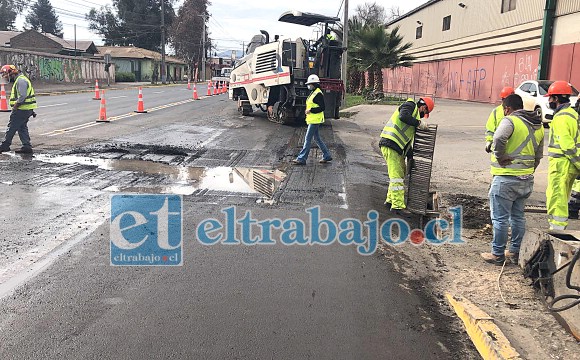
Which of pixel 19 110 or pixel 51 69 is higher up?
pixel 51 69

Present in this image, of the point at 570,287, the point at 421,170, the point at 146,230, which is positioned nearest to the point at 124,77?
the point at 421,170

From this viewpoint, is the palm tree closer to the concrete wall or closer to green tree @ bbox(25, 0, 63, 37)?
the concrete wall

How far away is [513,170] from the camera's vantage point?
16.8ft

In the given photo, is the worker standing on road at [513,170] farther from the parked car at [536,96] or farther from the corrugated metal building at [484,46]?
the corrugated metal building at [484,46]

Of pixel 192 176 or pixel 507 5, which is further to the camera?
pixel 507 5

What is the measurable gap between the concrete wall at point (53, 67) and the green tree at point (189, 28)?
89.8ft

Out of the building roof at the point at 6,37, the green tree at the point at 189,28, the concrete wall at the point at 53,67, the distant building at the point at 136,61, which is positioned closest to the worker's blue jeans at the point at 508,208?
the concrete wall at the point at 53,67

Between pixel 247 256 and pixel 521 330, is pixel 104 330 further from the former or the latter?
pixel 521 330

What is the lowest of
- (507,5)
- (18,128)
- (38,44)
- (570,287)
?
(570,287)

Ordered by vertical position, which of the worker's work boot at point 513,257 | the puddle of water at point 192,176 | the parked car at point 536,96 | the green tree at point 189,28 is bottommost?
the worker's work boot at point 513,257

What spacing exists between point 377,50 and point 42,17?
84956 mm

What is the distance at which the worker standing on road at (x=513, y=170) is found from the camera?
511 centimetres

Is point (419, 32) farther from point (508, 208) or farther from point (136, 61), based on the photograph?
point (136, 61)

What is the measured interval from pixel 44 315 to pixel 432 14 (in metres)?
40.4
